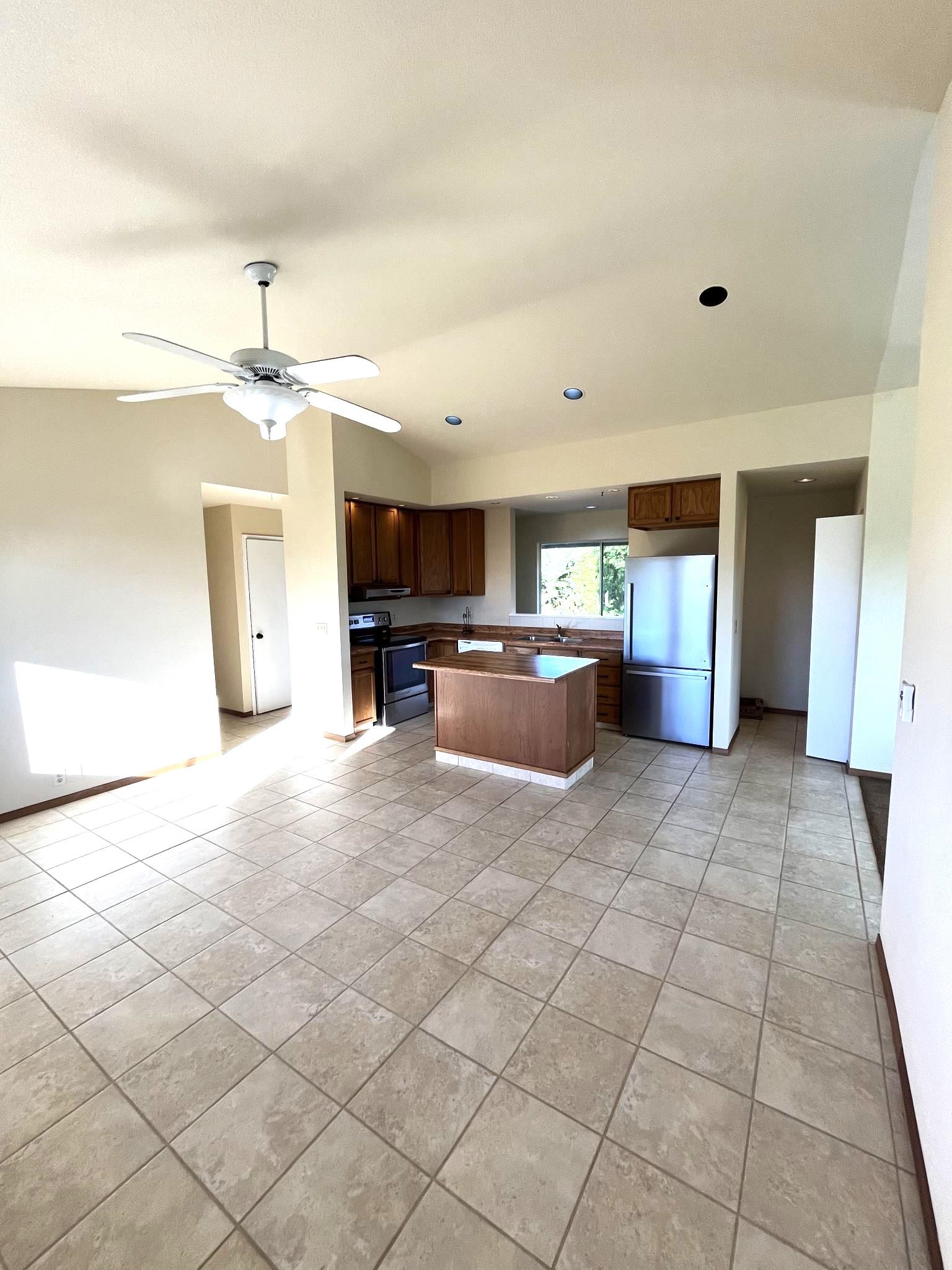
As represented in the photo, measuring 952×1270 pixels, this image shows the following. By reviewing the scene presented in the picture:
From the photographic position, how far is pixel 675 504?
471 cm

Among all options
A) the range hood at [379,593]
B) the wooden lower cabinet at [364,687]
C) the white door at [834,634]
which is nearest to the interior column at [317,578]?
the wooden lower cabinet at [364,687]

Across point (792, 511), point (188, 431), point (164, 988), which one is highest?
point (188, 431)

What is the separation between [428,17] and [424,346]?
2.25 m

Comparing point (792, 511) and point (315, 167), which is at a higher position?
point (315, 167)

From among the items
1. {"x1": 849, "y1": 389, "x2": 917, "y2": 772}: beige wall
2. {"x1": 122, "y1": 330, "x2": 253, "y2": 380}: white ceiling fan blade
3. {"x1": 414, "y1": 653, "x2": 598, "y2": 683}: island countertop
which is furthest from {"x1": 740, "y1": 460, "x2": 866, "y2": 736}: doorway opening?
{"x1": 122, "y1": 330, "x2": 253, "y2": 380}: white ceiling fan blade

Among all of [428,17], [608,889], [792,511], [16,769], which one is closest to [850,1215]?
[608,889]

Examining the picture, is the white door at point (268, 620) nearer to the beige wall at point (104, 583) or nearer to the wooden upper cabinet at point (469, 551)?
the beige wall at point (104, 583)

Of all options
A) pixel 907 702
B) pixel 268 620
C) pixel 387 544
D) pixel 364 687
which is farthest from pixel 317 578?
pixel 907 702

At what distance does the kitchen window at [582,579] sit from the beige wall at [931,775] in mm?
4342

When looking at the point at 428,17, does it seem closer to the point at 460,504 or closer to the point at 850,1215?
the point at 850,1215

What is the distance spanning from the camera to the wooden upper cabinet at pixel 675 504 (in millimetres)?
4535

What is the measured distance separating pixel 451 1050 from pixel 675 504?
430cm

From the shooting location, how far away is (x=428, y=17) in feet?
4.71

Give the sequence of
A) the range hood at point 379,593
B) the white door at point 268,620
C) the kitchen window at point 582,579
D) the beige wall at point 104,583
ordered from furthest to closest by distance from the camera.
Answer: the kitchen window at point 582,579
the white door at point 268,620
the range hood at point 379,593
the beige wall at point 104,583
